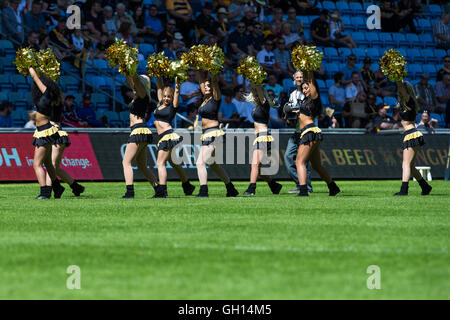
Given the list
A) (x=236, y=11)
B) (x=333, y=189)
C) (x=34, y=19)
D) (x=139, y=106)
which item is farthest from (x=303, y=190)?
(x=236, y=11)

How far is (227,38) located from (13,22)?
6.56m

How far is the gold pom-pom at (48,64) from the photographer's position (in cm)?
1423

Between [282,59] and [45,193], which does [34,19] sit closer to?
[282,59]

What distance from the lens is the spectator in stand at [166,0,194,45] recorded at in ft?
81.5

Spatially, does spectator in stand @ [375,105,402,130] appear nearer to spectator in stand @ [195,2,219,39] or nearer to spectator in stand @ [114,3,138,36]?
spectator in stand @ [195,2,219,39]

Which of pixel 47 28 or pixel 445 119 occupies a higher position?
pixel 47 28

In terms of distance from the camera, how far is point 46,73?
47.0 ft

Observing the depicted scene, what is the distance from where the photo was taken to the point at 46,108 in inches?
536

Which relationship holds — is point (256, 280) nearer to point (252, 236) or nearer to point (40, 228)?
point (252, 236)

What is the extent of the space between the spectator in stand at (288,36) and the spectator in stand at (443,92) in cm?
485

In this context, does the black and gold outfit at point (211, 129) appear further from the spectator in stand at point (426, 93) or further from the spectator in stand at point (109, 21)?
the spectator in stand at point (426, 93)

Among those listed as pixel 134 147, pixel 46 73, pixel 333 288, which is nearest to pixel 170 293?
pixel 333 288

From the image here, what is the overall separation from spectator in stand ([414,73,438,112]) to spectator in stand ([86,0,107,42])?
1023cm

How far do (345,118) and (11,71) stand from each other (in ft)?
31.5
